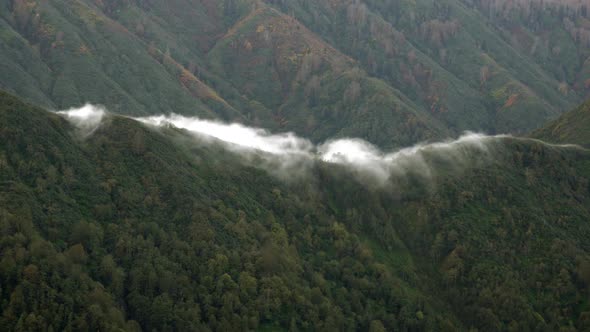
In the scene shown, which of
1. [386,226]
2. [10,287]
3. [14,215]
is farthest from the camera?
[386,226]

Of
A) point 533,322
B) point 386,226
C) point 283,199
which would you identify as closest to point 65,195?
point 283,199

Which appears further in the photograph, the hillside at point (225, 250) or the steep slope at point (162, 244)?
the hillside at point (225, 250)

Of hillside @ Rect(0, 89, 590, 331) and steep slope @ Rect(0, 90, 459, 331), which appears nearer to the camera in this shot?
steep slope @ Rect(0, 90, 459, 331)

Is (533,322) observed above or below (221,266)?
below

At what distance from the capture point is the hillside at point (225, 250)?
138 m

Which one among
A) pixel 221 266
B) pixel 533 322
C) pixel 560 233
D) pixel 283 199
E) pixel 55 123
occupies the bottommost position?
pixel 533 322

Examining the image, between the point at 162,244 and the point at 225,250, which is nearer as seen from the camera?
the point at 162,244

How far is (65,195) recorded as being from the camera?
15538 cm

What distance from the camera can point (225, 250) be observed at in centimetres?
16088

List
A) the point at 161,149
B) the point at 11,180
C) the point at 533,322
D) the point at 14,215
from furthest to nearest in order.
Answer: the point at 161,149 < the point at 533,322 < the point at 11,180 < the point at 14,215

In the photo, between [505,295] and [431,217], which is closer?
[505,295]

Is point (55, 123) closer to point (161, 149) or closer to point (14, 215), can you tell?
point (161, 149)

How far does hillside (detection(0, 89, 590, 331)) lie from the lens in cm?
13762

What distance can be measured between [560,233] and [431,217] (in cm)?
3669
